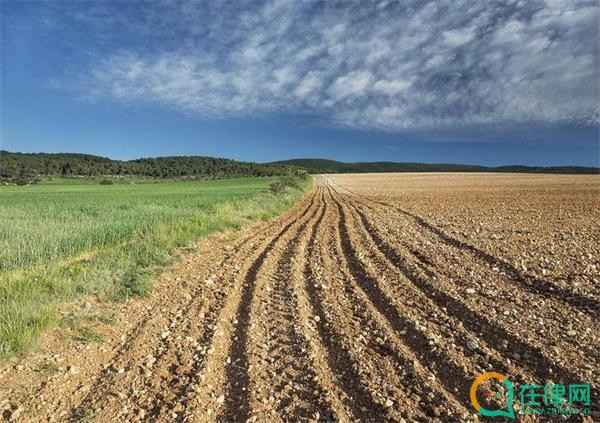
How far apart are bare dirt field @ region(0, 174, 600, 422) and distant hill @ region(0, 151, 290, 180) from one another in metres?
102

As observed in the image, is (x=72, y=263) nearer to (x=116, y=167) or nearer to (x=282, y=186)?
(x=282, y=186)

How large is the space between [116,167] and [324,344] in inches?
4866

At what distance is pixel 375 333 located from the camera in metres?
4.50

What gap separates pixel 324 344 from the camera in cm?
428

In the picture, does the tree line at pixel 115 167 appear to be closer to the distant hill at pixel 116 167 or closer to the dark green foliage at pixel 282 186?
the distant hill at pixel 116 167

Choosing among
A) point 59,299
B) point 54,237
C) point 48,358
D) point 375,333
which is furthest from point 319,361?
point 54,237

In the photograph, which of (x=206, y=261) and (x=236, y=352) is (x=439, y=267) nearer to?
(x=236, y=352)
